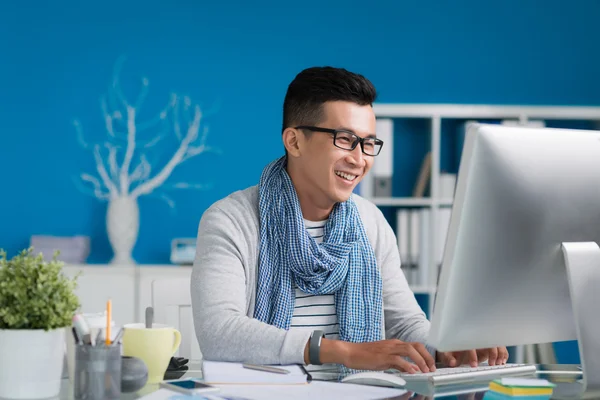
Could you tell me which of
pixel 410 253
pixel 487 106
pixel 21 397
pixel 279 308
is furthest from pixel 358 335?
pixel 487 106

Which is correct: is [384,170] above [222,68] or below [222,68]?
below

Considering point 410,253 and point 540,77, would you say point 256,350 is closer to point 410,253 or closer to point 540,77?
point 410,253

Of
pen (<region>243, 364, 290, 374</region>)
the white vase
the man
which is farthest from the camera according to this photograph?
the white vase

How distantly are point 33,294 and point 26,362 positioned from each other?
0.34 feet

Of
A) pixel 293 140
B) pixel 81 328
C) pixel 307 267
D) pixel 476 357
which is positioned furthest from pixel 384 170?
pixel 81 328

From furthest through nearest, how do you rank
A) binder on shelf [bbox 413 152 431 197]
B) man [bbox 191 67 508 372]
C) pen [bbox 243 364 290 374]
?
binder on shelf [bbox 413 152 431 197]
man [bbox 191 67 508 372]
pen [bbox 243 364 290 374]

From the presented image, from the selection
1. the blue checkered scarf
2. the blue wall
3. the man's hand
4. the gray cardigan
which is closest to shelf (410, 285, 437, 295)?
the blue wall

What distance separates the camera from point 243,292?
184cm

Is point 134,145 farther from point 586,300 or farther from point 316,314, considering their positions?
point 586,300

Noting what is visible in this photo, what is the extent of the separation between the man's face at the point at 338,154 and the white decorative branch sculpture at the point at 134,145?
195 centimetres

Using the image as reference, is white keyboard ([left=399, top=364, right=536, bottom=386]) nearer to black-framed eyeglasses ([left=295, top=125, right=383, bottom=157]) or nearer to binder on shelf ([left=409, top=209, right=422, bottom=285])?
black-framed eyeglasses ([left=295, top=125, right=383, bottom=157])

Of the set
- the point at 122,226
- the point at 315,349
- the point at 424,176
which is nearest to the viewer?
the point at 315,349

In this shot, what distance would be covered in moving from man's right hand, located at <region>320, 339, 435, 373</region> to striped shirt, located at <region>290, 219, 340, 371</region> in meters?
0.42

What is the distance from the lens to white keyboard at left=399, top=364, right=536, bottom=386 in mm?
1473
